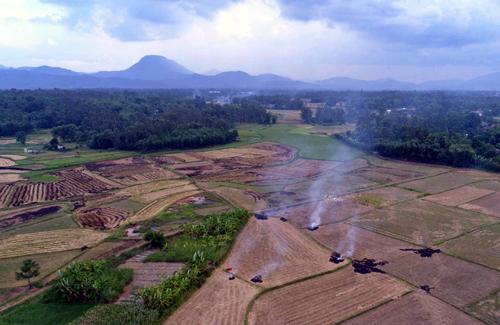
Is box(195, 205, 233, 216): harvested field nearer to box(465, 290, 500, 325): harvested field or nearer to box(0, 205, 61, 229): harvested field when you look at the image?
box(0, 205, 61, 229): harvested field

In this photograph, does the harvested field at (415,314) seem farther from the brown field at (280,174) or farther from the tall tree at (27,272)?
the brown field at (280,174)

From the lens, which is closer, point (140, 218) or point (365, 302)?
point (365, 302)

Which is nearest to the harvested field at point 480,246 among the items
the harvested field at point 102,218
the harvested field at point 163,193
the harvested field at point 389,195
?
the harvested field at point 389,195

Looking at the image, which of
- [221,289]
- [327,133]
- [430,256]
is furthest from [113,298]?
[327,133]

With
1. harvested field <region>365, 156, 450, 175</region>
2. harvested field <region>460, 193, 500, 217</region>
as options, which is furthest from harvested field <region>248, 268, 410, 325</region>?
harvested field <region>365, 156, 450, 175</region>

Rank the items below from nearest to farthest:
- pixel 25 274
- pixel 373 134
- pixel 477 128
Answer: pixel 25 274 → pixel 373 134 → pixel 477 128

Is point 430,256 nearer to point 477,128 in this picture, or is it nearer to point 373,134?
point 373,134

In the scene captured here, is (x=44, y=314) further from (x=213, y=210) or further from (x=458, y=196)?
(x=458, y=196)
